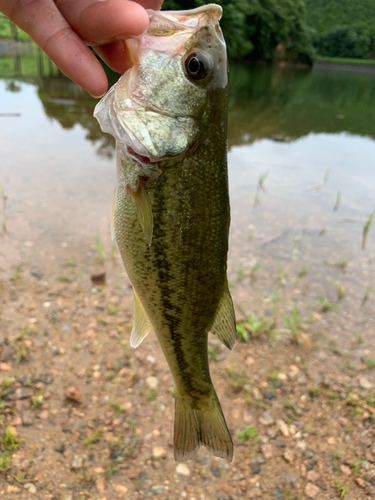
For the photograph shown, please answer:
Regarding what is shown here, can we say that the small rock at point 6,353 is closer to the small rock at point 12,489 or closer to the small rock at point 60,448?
the small rock at point 60,448

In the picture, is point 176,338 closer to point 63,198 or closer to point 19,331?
point 19,331

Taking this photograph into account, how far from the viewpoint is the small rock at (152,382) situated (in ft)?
10.9

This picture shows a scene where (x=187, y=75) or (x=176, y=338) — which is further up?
(x=187, y=75)

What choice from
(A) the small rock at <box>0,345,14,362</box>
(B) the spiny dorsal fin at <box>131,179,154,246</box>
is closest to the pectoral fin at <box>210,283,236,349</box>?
(B) the spiny dorsal fin at <box>131,179,154,246</box>

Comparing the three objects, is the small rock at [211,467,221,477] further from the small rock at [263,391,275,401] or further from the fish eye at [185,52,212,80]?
the fish eye at [185,52,212,80]

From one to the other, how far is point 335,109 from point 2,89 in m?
16.7

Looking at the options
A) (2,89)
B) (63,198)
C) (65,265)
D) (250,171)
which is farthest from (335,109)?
(65,265)

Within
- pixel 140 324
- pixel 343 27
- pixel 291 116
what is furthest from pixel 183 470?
pixel 343 27

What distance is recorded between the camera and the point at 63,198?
659 cm

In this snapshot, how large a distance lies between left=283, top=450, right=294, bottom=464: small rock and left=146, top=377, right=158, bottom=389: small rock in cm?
124

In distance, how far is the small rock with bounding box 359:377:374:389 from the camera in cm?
351

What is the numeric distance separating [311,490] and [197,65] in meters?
2.99

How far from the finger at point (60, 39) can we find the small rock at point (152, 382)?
2.61 metres

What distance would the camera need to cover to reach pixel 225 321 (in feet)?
6.02
